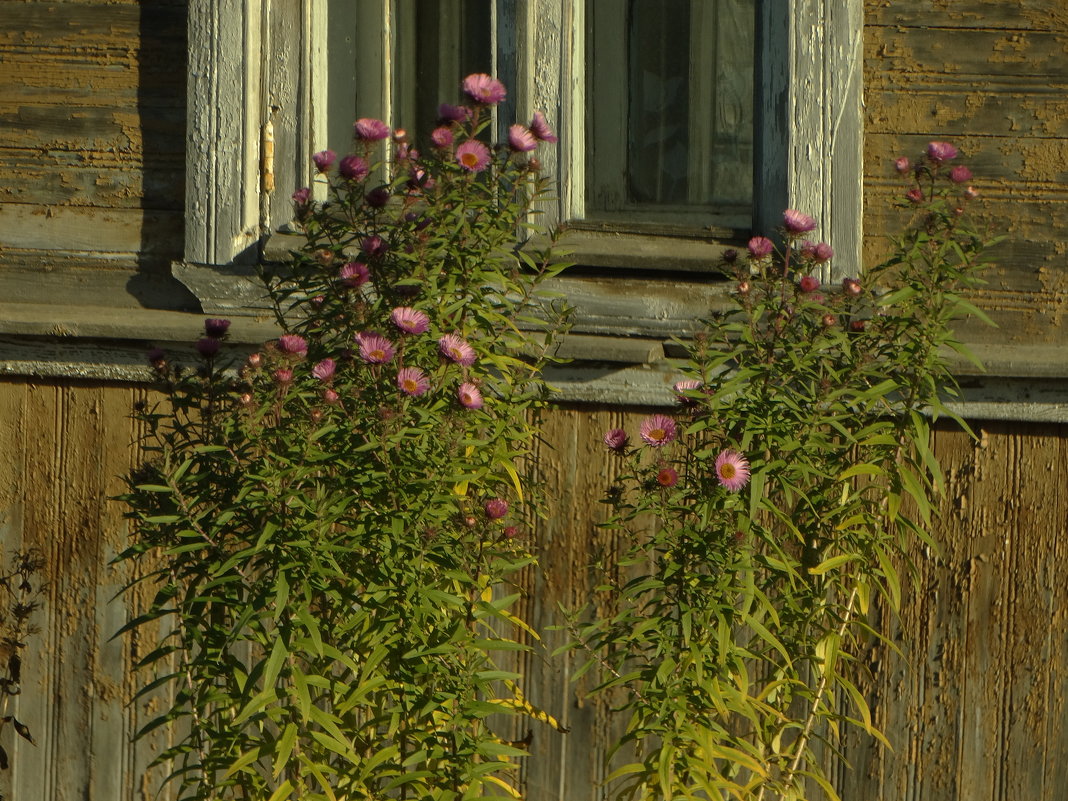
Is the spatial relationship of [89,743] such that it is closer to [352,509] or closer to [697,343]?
[352,509]

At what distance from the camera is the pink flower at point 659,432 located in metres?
2.59

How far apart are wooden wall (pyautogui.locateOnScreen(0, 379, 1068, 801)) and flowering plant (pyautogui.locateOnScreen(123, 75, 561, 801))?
0.68 meters

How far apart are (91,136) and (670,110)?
1702 millimetres

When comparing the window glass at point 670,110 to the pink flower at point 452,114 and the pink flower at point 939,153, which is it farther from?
the pink flower at point 452,114

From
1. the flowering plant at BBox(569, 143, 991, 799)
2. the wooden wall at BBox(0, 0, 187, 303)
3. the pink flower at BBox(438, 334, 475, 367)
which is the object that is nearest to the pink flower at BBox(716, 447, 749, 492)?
the flowering plant at BBox(569, 143, 991, 799)

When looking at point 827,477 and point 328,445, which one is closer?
point 328,445

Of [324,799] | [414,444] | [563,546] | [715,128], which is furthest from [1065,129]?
[324,799]

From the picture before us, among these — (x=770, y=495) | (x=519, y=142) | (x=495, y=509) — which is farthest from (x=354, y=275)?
(x=770, y=495)

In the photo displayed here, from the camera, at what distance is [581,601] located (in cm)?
356

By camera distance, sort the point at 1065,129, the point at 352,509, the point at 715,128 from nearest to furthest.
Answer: the point at 352,509
the point at 1065,129
the point at 715,128

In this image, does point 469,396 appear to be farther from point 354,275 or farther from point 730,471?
point 730,471

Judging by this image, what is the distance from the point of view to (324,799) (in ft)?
8.41

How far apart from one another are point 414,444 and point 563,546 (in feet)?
3.52

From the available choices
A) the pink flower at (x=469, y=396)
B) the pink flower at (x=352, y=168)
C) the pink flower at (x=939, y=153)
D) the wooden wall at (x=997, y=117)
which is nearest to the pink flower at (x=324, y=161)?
the pink flower at (x=352, y=168)
